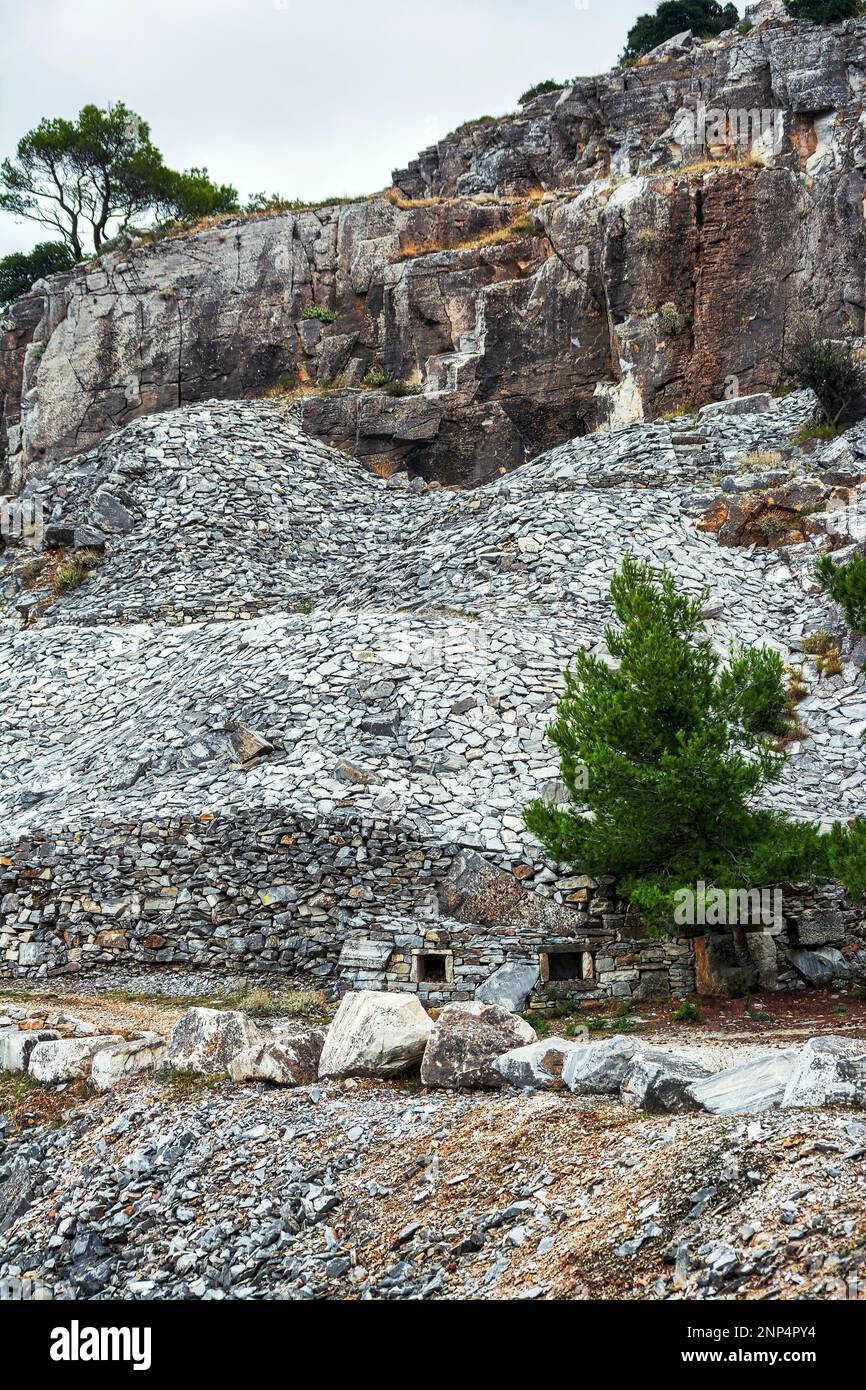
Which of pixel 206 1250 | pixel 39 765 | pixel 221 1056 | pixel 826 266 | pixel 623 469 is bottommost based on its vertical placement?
pixel 206 1250

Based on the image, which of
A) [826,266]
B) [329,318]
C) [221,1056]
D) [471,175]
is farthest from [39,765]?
[471,175]

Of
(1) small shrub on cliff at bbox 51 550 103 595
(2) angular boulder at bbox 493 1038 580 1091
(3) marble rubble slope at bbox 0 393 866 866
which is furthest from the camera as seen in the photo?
(1) small shrub on cliff at bbox 51 550 103 595

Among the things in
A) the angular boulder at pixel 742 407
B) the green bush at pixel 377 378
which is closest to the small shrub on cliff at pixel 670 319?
the angular boulder at pixel 742 407

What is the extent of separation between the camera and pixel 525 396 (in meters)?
28.9

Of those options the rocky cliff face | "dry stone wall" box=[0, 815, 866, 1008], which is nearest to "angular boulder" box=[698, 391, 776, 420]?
the rocky cliff face

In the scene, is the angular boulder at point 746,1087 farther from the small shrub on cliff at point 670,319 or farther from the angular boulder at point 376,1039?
the small shrub on cliff at point 670,319

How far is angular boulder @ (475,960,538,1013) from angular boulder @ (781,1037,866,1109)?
6.13 metres

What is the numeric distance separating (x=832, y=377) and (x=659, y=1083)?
19731mm

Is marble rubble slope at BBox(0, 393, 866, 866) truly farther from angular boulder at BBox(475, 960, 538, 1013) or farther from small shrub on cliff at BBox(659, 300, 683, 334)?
small shrub on cliff at BBox(659, 300, 683, 334)

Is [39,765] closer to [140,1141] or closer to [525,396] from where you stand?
[140,1141]

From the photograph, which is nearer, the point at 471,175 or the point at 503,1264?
the point at 503,1264

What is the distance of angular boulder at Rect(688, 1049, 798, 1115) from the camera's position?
759cm

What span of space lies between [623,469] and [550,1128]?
1808cm

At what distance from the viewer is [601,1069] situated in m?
8.73
